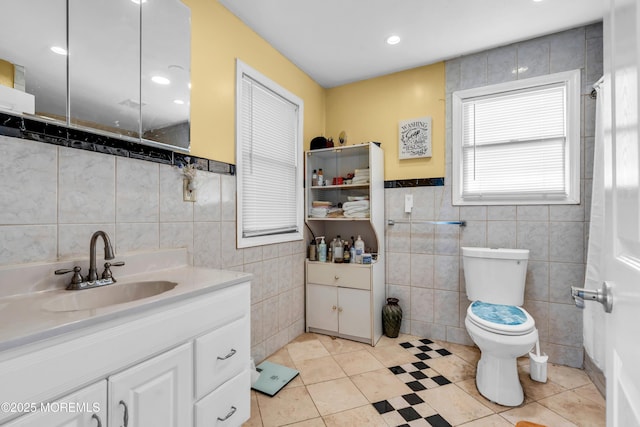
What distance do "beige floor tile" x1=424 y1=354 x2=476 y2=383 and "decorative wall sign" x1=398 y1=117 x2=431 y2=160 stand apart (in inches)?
67.2

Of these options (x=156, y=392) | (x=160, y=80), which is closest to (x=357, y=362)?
(x=156, y=392)

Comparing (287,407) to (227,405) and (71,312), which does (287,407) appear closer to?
(227,405)

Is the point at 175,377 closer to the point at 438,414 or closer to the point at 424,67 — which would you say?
the point at 438,414

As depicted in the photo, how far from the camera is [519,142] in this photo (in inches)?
93.3

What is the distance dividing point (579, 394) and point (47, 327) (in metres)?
2.73

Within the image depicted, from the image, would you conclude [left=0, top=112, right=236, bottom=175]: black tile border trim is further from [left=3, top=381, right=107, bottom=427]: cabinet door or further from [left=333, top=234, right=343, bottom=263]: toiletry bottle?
[left=333, top=234, right=343, bottom=263]: toiletry bottle

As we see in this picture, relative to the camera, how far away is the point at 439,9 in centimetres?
197

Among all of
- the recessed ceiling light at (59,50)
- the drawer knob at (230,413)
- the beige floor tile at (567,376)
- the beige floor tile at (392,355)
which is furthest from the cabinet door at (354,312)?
the recessed ceiling light at (59,50)

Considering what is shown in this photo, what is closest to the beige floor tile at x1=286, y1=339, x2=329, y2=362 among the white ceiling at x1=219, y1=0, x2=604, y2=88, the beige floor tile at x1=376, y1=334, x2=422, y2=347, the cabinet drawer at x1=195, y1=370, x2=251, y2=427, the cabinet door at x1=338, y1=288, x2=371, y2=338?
the cabinet door at x1=338, y1=288, x2=371, y2=338

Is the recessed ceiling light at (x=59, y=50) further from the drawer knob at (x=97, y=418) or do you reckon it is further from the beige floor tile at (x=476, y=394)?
the beige floor tile at (x=476, y=394)

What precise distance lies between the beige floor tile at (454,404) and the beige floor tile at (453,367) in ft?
0.42

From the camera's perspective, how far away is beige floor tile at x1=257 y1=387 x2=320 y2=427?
162 centimetres

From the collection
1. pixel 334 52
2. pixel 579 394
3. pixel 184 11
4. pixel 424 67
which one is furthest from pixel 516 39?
pixel 579 394

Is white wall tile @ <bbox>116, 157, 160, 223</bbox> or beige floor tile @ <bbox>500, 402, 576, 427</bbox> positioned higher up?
white wall tile @ <bbox>116, 157, 160, 223</bbox>
